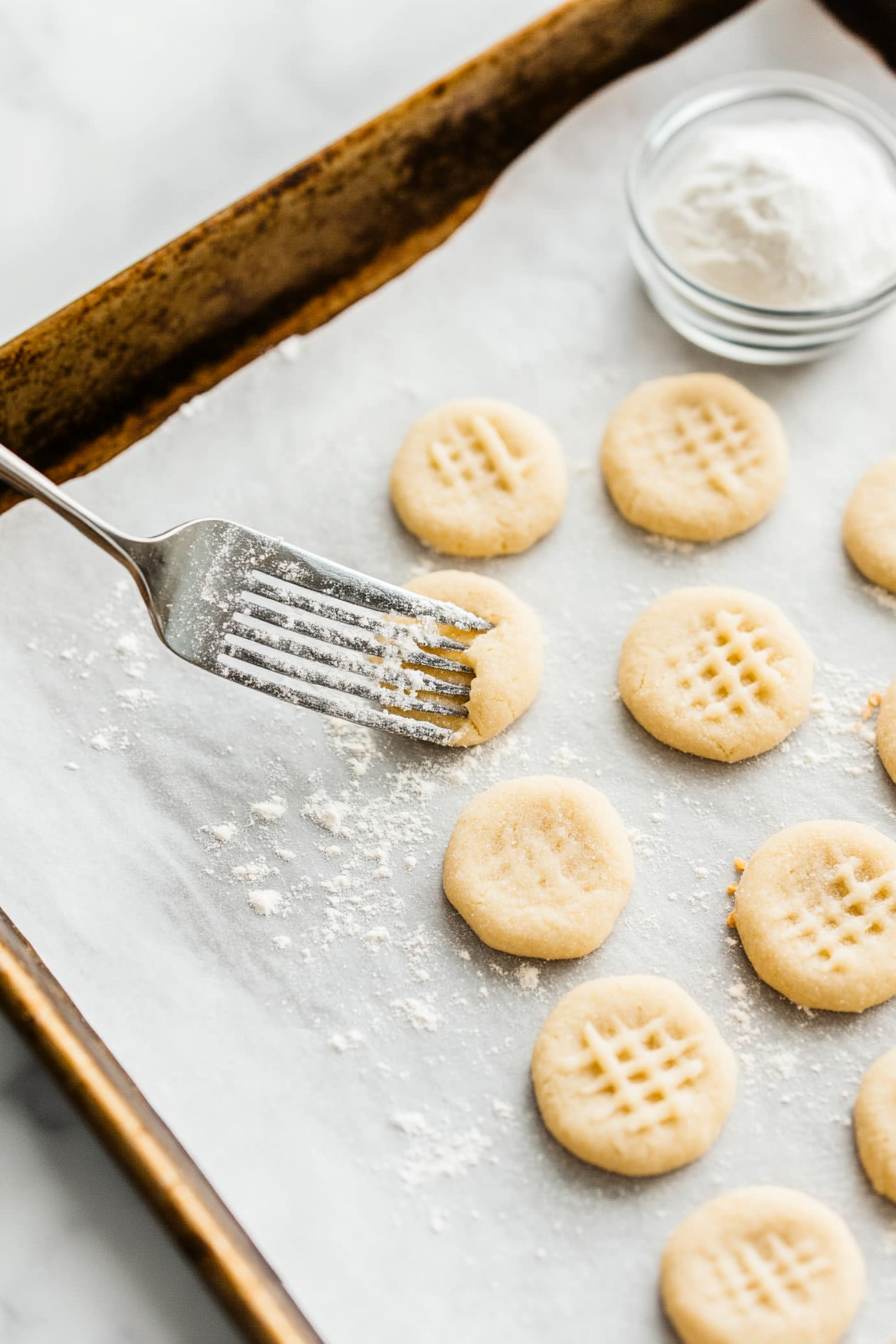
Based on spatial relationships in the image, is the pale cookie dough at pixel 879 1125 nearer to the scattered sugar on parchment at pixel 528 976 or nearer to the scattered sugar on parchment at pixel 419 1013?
the scattered sugar on parchment at pixel 528 976

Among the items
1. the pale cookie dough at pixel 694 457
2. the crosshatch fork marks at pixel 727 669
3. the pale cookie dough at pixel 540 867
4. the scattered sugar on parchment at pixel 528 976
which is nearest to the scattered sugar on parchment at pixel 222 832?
the pale cookie dough at pixel 540 867

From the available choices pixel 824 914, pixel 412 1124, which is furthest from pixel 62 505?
pixel 824 914

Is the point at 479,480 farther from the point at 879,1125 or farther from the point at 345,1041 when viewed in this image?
the point at 879,1125

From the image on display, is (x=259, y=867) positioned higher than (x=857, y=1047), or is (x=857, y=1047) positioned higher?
(x=259, y=867)

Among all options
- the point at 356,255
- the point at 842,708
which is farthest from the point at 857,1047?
the point at 356,255

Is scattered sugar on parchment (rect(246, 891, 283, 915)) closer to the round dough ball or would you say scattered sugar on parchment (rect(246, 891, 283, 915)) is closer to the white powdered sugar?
the round dough ball

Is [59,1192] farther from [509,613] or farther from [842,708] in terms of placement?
[842,708]

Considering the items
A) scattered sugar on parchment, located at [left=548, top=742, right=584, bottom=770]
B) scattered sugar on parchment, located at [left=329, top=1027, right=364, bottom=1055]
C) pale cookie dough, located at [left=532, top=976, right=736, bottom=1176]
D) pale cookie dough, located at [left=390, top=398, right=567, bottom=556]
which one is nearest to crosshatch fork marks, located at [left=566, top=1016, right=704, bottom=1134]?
pale cookie dough, located at [left=532, top=976, right=736, bottom=1176]
